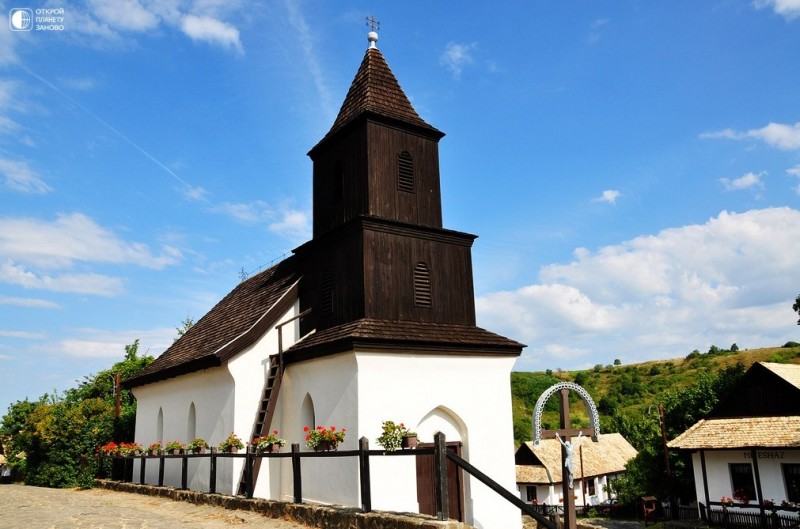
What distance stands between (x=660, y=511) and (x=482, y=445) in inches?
860

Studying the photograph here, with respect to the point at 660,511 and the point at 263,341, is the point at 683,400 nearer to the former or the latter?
the point at 660,511

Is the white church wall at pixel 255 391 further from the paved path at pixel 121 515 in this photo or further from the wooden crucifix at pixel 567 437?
the wooden crucifix at pixel 567 437

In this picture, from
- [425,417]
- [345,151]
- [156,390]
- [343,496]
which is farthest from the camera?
[156,390]

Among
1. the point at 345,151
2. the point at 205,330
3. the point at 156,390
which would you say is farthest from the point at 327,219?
the point at 156,390

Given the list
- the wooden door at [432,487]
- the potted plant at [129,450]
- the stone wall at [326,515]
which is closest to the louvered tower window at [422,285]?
the wooden door at [432,487]

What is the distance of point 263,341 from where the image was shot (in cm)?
1805

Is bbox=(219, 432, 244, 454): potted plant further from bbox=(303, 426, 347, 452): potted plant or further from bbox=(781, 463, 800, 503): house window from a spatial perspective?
bbox=(781, 463, 800, 503): house window

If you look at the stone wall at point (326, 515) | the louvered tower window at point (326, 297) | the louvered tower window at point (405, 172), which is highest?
the louvered tower window at point (405, 172)

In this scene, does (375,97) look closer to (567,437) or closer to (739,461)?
(567,437)

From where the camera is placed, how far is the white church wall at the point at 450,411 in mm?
14648

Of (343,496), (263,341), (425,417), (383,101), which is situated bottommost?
(343,496)

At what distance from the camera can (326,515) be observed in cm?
1096

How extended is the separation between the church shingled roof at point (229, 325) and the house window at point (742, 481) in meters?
21.4

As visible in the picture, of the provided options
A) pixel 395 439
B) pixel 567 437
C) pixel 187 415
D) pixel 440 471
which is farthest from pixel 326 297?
pixel 440 471
